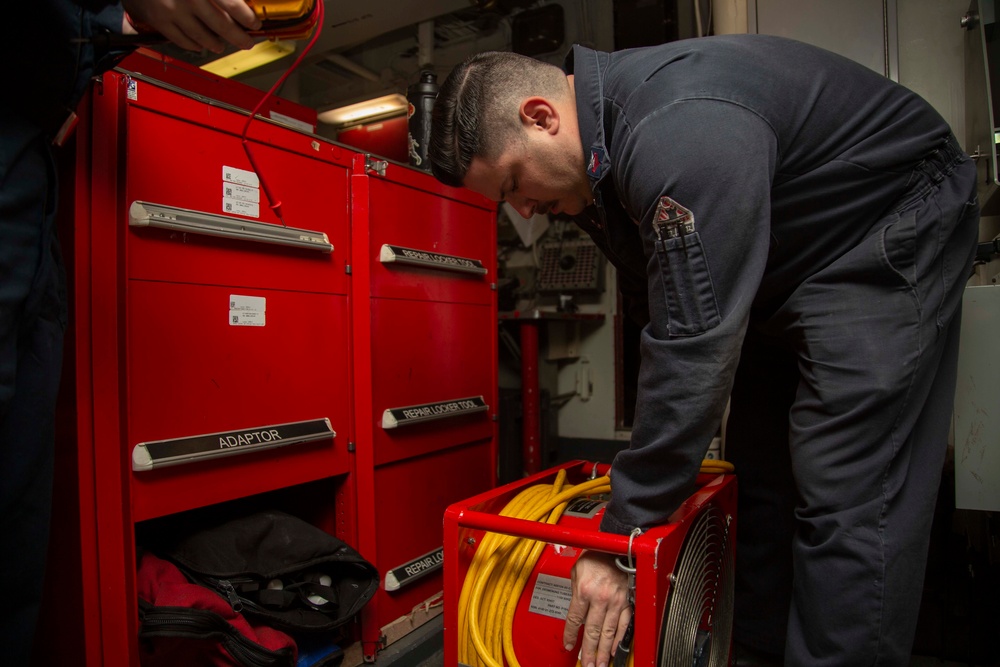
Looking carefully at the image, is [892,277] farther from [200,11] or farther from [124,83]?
[124,83]

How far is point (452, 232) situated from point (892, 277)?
1.50m

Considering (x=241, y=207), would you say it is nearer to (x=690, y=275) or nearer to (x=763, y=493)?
(x=690, y=275)

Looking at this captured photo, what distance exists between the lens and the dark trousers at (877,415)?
1.06 m

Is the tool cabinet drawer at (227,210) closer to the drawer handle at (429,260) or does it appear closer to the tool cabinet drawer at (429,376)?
the drawer handle at (429,260)

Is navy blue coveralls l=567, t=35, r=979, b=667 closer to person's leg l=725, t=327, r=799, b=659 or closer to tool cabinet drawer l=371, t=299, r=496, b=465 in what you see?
person's leg l=725, t=327, r=799, b=659

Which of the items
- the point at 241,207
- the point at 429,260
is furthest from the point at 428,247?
the point at 241,207

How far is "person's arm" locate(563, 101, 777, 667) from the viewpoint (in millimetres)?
903

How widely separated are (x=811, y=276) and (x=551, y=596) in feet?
2.63

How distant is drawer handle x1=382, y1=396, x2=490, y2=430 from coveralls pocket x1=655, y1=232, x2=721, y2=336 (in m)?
1.17

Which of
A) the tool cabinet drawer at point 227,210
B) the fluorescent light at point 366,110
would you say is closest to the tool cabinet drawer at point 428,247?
the tool cabinet drawer at point 227,210

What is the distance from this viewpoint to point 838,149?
1.08 meters

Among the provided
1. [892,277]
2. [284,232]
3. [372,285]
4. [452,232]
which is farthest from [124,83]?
[892,277]

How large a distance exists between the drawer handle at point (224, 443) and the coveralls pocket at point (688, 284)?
110 centimetres

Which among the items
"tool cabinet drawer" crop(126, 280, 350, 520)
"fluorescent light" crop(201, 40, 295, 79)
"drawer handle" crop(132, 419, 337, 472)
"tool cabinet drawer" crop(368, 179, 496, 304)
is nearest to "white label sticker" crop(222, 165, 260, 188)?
"tool cabinet drawer" crop(126, 280, 350, 520)
